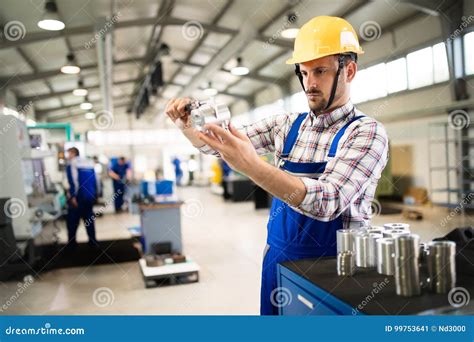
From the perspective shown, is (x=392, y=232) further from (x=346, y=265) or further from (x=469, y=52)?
(x=469, y=52)

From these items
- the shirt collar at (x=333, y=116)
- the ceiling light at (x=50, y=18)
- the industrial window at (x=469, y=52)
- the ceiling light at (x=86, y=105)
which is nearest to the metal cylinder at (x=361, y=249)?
the shirt collar at (x=333, y=116)

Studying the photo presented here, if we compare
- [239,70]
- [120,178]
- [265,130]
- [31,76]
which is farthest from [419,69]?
[120,178]

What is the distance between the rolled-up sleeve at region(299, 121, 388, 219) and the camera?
1021mm

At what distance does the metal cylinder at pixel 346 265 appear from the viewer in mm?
1070

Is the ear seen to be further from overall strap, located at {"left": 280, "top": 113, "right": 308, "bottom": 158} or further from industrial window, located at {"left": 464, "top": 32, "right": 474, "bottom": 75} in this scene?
industrial window, located at {"left": 464, "top": 32, "right": 474, "bottom": 75}

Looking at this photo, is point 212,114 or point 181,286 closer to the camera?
point 212,114

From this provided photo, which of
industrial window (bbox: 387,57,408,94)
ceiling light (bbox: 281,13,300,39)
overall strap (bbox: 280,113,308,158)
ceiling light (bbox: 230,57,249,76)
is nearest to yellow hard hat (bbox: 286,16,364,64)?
overall strap (bbox: 280,113,308,158)

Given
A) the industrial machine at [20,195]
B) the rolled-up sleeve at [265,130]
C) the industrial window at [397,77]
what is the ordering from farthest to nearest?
the industrial window at [397,77] < the industrial machine at [20,195] < the rolled-up sleeve at [265,130]

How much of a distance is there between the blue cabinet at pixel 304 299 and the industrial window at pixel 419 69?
14.2 ft

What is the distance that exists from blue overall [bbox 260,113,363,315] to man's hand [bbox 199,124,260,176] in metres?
0.37

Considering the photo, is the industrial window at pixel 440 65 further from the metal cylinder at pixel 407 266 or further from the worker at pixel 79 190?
the worker at pixel 79 190

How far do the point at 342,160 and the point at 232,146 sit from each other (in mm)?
345

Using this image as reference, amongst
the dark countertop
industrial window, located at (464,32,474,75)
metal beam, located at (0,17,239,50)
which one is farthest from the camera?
industrial window, located at (464,32,474,75)

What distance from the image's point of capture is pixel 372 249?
110 centimetres
